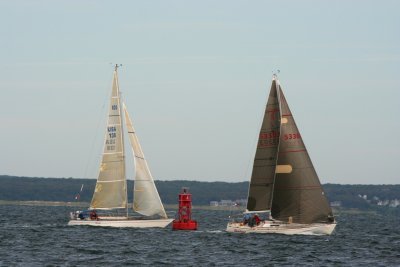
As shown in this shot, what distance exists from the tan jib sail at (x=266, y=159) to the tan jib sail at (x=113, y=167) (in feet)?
41.6

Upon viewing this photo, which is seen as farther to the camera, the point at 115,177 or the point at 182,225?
the point at 182,225

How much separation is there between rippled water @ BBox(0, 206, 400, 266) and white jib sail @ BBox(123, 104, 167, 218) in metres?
1.57

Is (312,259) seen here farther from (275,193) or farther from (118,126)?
(118,126)

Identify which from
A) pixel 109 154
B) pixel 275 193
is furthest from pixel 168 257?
pixel 109 154

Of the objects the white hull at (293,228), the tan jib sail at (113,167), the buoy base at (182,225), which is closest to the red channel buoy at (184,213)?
the buoy base at (182,225)

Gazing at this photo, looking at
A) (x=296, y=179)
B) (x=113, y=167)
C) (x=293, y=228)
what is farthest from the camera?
(x=113, y=167)

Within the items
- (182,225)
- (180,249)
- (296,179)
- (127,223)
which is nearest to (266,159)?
(296,179)

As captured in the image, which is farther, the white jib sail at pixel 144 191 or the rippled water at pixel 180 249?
the white jib sail at pixel 144 191

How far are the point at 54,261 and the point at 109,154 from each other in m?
26.3

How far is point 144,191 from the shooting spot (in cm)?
7881

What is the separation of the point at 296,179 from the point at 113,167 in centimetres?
1651

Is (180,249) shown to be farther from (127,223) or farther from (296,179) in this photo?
(127,223)

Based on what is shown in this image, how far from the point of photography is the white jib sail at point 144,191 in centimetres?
7856

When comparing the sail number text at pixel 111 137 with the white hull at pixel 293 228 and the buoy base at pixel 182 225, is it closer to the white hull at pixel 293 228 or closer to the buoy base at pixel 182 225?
the buoy base at pixel 182 225
